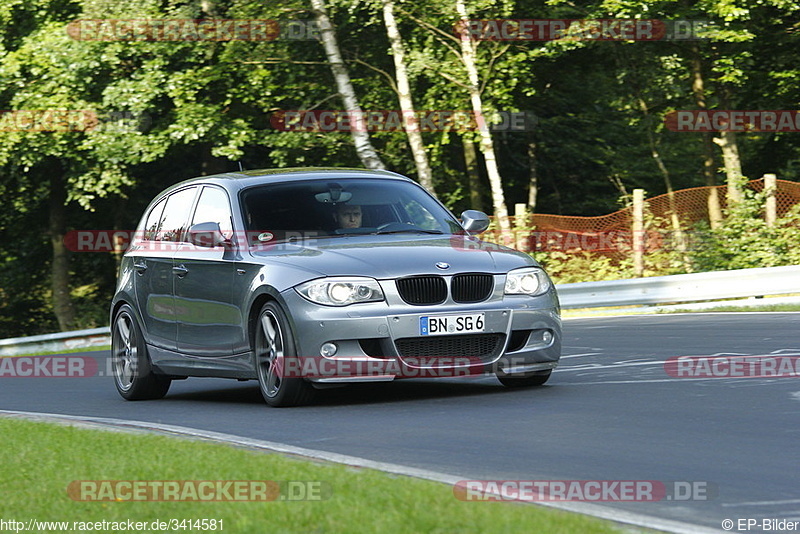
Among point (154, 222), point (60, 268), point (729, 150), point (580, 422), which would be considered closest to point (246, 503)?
point (580, 422)

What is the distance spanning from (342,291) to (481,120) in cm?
2017

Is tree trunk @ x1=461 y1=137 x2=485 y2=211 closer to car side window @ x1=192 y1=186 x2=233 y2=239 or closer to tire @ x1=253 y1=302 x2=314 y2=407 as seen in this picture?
car side window @ x1=192 y1=186 x2=233 y2=239

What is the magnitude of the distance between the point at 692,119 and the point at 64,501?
97.8 ft

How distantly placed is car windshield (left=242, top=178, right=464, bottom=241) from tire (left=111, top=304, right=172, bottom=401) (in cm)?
187

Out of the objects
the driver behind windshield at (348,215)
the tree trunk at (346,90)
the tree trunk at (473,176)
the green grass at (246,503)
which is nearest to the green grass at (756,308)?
the tree trunk at (346,90)

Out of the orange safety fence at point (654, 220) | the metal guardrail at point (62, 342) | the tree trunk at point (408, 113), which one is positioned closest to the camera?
the orange safety fence at point (654, 220)

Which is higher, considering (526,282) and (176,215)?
(176,215)

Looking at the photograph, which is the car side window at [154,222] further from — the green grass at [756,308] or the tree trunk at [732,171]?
the tree trunk at [732,171]

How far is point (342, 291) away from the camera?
31.4 feet

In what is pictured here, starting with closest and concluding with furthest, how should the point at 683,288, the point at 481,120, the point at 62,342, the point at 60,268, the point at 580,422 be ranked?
the point at 580,422, the point at 683,288, the point at 62,342, the point at 481,120, the point at 60,268

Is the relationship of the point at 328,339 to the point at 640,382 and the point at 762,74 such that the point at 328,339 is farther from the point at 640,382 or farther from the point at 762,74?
the point at 762,74

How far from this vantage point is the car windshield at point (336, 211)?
1068 centimetres

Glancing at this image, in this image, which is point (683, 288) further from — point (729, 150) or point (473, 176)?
point (473, 176)

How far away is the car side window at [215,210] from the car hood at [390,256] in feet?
2.35
